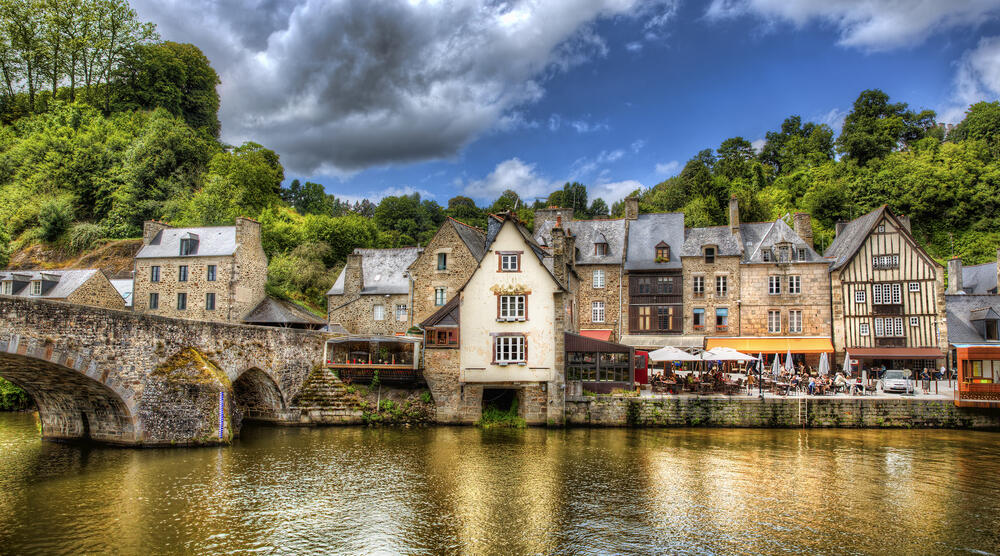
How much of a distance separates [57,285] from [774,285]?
1509 inches

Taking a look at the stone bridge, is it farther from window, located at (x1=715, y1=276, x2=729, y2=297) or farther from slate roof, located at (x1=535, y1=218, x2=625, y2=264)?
window, located at (x1=715, y1=276, x2=729, y2=297)

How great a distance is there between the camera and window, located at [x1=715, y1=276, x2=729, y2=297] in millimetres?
33938

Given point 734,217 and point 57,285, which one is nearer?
point 57,285

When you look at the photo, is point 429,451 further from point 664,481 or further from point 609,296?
point 609,296

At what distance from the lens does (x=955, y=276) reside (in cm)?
3500

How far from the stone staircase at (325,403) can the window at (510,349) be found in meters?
6.40

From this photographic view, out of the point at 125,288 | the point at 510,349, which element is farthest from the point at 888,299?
the point at 125,288

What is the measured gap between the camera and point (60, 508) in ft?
41.8

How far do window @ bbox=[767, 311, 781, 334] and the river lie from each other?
12244 millimetres

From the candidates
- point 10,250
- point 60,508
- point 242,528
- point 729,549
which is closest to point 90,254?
point 10,250

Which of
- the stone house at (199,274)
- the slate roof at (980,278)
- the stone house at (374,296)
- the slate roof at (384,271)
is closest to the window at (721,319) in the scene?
the slate roof at (980,278)

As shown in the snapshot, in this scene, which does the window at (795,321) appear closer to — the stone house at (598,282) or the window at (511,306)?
the stone house at (598,282)

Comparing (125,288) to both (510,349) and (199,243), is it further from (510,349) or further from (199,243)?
(510,349)

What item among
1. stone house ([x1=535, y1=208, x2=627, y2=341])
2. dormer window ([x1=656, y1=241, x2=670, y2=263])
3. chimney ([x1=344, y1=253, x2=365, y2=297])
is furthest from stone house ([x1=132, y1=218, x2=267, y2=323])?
dormer window ([x1=656, y1=241, x2=670, y2=263])
